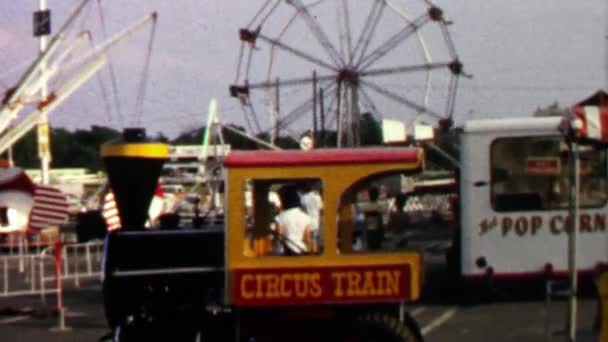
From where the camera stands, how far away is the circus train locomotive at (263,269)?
8844mm

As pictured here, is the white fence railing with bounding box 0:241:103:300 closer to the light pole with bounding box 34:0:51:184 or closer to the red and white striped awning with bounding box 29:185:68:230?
the red and white striped awning with bounding box 29:185:68:230

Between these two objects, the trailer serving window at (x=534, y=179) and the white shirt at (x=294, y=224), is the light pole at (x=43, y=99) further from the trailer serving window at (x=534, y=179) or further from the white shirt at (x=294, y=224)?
the white shirt at (x=294, y=224)

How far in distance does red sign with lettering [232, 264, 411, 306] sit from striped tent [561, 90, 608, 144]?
1.62m

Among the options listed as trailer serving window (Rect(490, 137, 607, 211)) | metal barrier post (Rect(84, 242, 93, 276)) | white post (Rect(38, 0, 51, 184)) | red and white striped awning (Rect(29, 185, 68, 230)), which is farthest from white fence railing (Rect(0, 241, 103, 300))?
white post (Rect(38, 0, 51, 184))

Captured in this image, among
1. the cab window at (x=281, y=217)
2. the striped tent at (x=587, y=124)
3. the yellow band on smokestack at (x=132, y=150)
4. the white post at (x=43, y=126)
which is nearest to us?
the cab window at (x=281, y=217)

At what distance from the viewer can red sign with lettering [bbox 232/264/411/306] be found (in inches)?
348

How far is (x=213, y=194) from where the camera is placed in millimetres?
10711

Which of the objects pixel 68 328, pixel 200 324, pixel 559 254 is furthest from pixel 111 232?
pixel 559 254

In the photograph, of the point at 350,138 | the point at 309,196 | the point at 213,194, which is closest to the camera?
the point at 309,196

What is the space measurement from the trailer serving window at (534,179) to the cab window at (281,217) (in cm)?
640

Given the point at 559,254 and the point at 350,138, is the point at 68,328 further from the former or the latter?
the point at 350,138

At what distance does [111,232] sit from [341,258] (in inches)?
70.4

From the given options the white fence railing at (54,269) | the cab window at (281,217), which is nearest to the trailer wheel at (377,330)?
the cab window at (281,217)

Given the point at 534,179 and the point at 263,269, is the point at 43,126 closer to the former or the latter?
the point at 534,179
